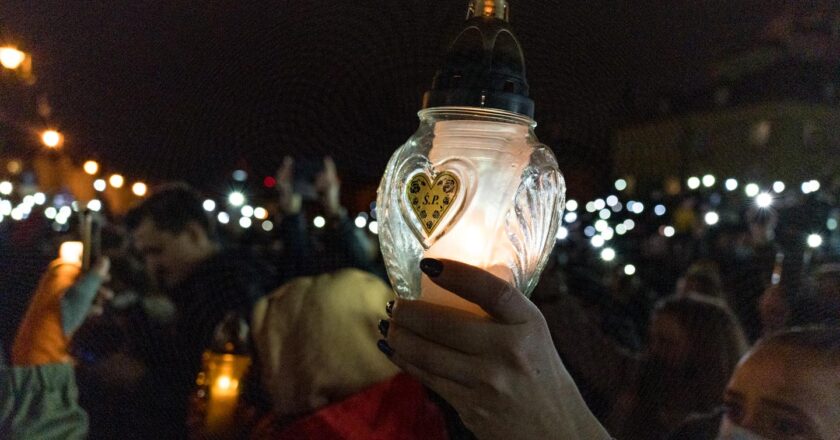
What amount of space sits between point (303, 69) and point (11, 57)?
1.25 feet

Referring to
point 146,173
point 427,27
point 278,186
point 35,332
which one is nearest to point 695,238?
point 427,27

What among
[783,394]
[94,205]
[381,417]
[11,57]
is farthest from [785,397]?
[11,57]

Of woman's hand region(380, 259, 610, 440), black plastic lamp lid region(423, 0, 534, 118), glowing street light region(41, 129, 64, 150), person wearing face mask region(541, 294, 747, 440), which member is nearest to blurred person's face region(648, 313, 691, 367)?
person wearing face mask region(541, 294, 747, 440)

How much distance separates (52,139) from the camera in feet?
2.91

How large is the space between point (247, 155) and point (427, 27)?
0.31 m

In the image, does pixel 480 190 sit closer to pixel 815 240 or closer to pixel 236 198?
pixel 236 198

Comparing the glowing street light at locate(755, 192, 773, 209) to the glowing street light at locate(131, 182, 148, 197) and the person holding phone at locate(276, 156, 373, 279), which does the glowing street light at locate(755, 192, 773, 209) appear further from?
the glowing street light at locate(131, 182, 148, 197)

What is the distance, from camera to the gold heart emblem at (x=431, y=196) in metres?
0.48

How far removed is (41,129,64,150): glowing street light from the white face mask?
105 cm

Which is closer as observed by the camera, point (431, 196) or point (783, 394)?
point (431, 196)

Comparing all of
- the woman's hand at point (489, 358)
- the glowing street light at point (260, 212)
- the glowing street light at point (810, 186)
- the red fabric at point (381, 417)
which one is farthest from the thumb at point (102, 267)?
the glowing street light at point (810, 186)

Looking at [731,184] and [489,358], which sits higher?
[731,184]

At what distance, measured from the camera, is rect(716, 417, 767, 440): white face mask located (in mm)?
1015

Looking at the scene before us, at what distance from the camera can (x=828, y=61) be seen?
991 millimetres
